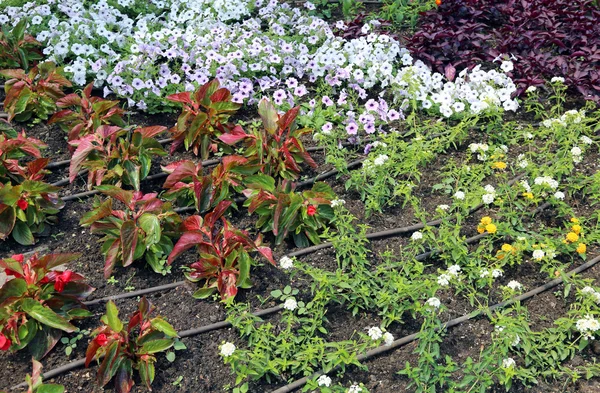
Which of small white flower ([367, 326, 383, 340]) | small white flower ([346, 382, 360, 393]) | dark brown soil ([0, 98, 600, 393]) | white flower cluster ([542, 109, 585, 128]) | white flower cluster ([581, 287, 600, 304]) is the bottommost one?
dark brown soil ([0, 98, 600, 393])

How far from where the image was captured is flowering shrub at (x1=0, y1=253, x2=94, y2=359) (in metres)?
2.78

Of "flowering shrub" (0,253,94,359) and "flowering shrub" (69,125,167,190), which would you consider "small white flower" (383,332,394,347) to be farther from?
"flowering shrub" (69,125,167,190)

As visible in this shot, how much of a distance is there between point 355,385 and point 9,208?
6.08 ft

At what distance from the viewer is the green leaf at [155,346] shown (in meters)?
2.80

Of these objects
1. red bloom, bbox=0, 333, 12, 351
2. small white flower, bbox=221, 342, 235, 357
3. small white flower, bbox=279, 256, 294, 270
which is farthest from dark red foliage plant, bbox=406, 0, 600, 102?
red bloom, bbox=0, 333, 12, 351

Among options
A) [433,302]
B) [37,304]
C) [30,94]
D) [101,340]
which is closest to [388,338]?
[433,302]

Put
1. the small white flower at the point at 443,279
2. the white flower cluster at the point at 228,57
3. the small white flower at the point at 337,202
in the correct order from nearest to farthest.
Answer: the small white flower at the point at 443,279 < the small white flower at the point at 337,202 < the white flower cluster at the point at 228,57

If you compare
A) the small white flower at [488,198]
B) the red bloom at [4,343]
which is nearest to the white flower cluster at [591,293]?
the small white flower at [488,198]

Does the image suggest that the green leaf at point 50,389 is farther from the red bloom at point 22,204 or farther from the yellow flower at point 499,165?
the yellow flower at point 499,165

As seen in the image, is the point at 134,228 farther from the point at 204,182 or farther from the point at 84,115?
the point at 84,115

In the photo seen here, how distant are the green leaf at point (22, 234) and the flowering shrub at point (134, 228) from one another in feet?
0.96

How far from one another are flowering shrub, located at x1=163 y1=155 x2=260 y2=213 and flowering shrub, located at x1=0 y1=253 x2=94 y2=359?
0.74 m

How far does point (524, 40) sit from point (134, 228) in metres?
3.15

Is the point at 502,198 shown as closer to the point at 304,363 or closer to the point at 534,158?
the point at 534,158
